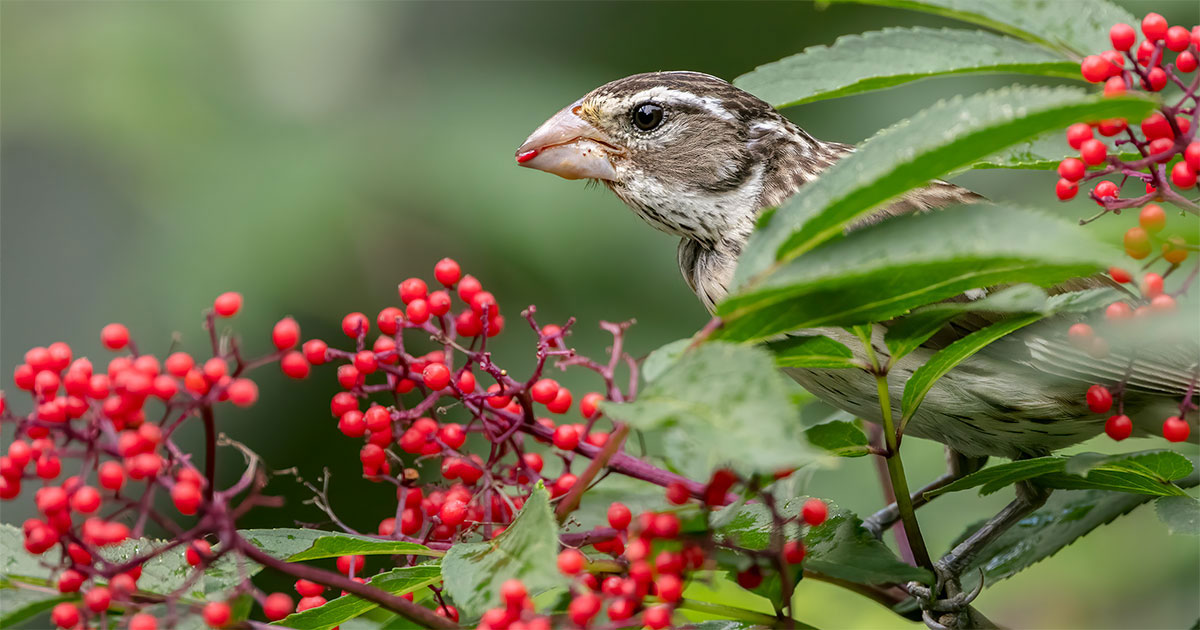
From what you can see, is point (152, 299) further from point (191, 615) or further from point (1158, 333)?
point (1158, 333)

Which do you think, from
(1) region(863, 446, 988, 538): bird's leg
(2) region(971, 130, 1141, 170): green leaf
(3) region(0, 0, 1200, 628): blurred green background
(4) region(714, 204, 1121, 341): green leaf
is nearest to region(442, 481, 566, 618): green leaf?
(4) region(714, 204, 1121, 341): green leaf

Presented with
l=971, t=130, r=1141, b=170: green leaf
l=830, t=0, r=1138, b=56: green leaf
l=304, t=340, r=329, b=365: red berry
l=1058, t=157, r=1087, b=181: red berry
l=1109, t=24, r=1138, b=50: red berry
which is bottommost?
l=304, t=340, r=329, b=365: red berry

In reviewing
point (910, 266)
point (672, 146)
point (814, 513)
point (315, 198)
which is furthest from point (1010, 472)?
point (315, 198)

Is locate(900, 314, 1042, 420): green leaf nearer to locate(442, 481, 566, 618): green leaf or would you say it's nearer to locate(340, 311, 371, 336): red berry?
locate(442, 481, 566, 618): green leaf

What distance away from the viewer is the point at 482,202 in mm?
4371

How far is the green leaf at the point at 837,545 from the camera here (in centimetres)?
146

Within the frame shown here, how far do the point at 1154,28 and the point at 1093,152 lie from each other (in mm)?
216

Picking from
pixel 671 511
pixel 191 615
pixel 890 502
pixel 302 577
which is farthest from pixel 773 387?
pixel 890 502

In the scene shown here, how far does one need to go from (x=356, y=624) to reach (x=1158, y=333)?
3.25 ft

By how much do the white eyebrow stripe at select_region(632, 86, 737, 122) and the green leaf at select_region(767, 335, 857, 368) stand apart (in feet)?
4.16

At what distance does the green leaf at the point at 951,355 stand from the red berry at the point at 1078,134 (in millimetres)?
347

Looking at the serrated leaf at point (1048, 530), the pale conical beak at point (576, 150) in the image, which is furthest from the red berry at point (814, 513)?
the pale conical beak at point (576, 150)

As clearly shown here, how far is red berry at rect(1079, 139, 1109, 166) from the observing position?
1.56 meters

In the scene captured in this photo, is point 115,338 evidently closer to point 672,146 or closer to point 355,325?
point 355,325
